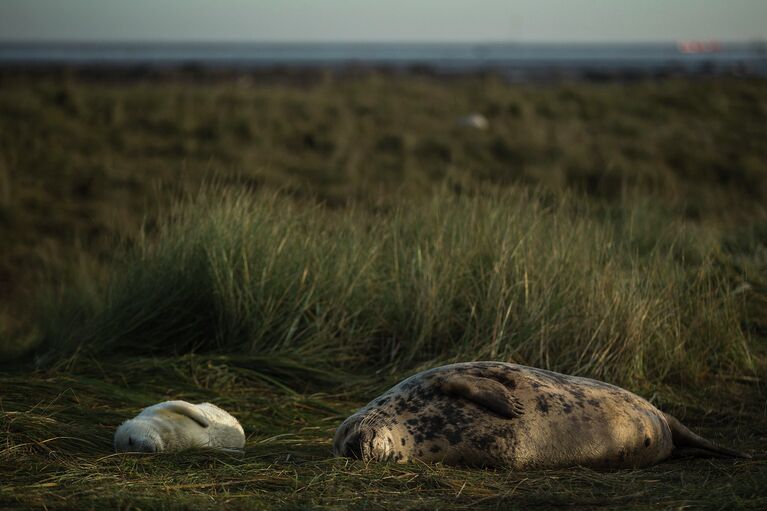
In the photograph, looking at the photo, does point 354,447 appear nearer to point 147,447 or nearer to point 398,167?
point 147,447

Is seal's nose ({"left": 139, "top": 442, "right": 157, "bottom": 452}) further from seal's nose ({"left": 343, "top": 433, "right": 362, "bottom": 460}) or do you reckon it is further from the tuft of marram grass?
the tuft of marram grass

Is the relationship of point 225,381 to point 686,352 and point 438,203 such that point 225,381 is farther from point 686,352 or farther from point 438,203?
point 686,352

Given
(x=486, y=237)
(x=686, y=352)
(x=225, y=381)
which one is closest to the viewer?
(x=225, y=381)

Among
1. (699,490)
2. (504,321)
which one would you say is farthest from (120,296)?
(699,490)

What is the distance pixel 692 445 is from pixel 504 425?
977 mm

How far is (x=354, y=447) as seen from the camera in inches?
156

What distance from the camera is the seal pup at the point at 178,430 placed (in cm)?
418

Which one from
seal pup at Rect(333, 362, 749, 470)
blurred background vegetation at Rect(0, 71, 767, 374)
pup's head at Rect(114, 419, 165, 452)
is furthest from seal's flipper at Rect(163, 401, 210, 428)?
blurred background vegetation at Rect(0, 71, 767, 374)

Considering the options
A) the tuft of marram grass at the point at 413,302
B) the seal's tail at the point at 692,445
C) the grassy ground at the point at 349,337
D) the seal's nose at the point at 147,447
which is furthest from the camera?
the tuft of marram grass at the point at 413,302

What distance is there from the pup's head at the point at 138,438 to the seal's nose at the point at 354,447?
2.68 feet

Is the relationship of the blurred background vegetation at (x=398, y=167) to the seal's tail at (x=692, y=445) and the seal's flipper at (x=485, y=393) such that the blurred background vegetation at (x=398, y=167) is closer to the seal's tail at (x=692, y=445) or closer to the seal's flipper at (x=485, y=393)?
the seal's tail at (x=692, y=445)

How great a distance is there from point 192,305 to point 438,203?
1.94m

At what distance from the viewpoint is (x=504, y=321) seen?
5.66 metres

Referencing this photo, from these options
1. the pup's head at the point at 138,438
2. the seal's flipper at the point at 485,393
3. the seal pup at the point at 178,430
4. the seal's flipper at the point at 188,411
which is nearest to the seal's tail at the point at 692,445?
the seal's flipper at the point at 485,393
